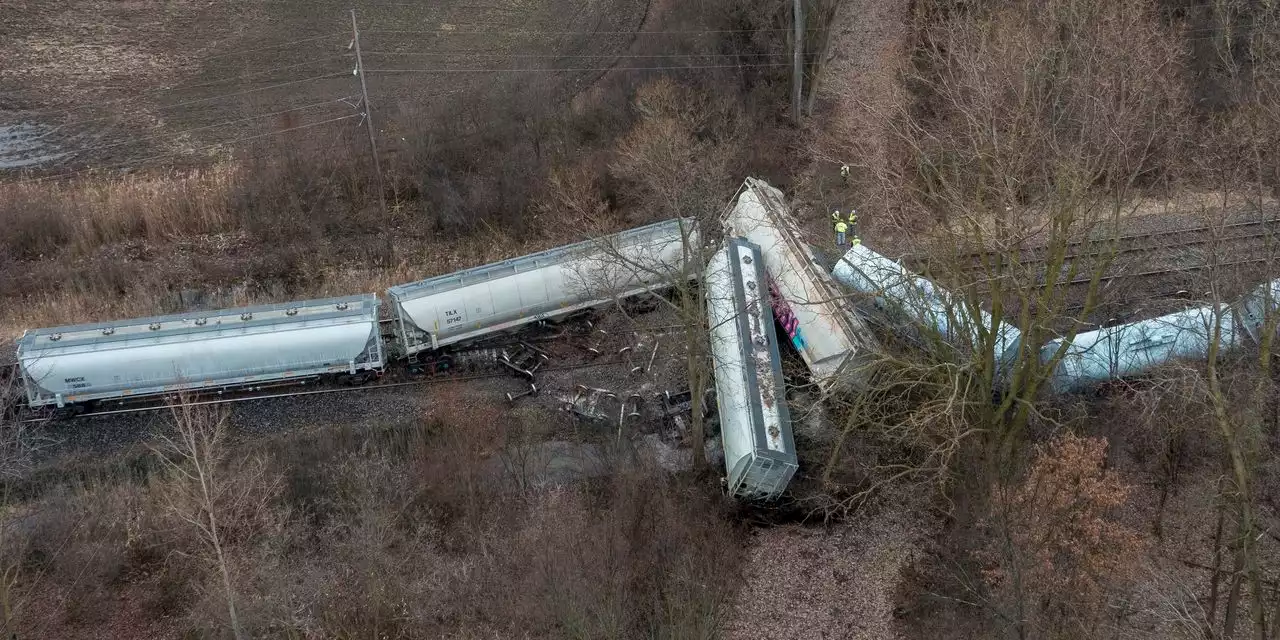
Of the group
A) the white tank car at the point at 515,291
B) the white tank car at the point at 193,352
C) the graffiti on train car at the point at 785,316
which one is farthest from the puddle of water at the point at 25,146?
the graffiti on train car at the point at 785,316

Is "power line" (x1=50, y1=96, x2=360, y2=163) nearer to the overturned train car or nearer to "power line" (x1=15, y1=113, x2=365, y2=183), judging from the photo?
"power line" (x1=15, y1=113, x2=365, y2=183)

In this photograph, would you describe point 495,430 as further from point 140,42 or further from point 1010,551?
point 140,42

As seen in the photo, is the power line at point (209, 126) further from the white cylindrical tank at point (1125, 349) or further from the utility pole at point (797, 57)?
the white cylindrical tank at point (1125, 349)

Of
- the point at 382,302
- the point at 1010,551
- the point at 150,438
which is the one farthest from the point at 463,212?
the point at 1010,551

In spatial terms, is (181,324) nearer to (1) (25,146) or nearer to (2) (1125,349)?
(1) (25,146)

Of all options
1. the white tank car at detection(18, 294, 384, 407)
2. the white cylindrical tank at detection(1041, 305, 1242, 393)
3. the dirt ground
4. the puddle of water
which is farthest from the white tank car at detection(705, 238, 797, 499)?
the puddle of water
